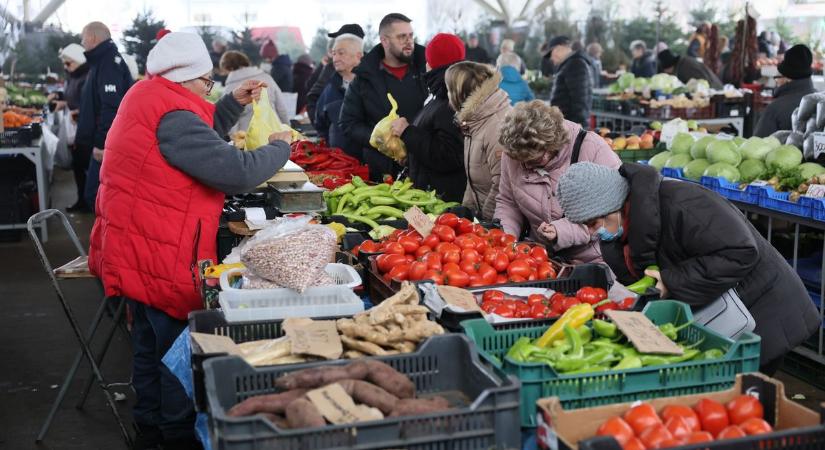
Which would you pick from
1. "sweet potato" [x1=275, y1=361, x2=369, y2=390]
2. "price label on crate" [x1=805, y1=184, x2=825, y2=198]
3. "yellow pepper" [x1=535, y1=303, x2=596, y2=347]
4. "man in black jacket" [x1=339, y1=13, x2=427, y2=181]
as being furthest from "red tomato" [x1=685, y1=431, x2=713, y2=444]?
"man in black jacket" [x1=339, y1=13, x2=427, y2=181]

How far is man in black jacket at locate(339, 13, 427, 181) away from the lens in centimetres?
633

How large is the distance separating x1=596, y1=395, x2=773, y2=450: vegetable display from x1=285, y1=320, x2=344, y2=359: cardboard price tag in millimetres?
814

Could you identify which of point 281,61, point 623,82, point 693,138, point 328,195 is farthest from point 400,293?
point 281,61

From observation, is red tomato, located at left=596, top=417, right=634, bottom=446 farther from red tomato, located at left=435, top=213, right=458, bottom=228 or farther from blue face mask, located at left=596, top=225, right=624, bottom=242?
red tomato, located at left=435, top=213, right=458, bottom=228

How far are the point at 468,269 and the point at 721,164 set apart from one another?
322cm

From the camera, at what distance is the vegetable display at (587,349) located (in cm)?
254

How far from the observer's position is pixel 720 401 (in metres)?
2.37

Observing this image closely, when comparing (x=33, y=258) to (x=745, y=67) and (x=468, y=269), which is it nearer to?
(x=468, y=269)

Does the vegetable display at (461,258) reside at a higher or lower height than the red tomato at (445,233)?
lower

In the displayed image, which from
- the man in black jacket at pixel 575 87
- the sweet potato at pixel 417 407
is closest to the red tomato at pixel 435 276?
the sweet potato at pixel 417 407

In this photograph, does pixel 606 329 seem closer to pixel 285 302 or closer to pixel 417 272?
pixel 417 272

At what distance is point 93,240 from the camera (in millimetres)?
4215

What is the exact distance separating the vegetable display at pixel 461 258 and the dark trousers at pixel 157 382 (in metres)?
0.97

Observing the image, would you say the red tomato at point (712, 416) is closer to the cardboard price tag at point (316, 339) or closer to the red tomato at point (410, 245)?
the cardboard price tag at point (316, 339)
